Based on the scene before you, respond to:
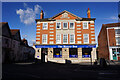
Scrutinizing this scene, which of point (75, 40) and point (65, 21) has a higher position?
point (65, 21)

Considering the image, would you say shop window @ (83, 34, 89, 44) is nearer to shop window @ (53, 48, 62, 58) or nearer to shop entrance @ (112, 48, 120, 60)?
shop window @ (53, 48, 62, 58)

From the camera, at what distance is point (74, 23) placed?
22.9 m

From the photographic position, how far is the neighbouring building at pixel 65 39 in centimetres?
2189

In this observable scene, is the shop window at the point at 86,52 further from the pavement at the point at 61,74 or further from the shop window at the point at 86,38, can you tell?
the pavement at the point at 61,74

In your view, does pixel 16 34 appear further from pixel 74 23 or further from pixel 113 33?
pixel 113 33

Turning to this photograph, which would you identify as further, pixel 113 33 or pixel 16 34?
pixel 16 34

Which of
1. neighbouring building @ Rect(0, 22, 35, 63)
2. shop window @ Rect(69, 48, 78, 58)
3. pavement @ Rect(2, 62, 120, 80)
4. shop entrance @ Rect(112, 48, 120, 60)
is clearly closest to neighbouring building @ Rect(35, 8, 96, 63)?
shop window @ Rect(69, 48, 78, 58)

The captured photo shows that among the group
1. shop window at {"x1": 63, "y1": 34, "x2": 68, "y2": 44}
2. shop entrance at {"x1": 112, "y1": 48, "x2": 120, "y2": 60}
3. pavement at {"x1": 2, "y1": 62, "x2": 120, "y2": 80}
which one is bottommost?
pavement at {"x1": 2, "y1": 62, "x2": 120, "y2": 80}

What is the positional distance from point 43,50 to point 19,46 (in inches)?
505

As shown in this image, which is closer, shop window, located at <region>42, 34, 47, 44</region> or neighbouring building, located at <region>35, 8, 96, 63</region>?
neighbouring building, located at <region>35, 8, 96, 63</region>

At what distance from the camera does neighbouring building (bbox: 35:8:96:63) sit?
71.8 ft

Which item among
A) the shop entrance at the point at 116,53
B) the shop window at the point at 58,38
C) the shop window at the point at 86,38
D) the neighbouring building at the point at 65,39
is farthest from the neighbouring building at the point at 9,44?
the shop entrance at the point at 116,53

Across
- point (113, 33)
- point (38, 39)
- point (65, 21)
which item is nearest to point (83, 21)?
point (65, 21)

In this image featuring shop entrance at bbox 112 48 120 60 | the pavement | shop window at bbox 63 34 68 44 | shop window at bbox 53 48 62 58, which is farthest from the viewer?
shop entrance at bbox 112 48 120 60
